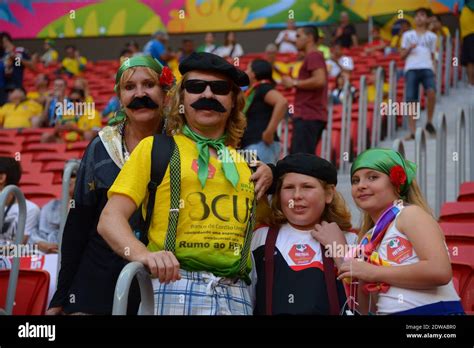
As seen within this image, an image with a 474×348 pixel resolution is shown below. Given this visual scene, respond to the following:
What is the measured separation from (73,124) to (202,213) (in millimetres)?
7530

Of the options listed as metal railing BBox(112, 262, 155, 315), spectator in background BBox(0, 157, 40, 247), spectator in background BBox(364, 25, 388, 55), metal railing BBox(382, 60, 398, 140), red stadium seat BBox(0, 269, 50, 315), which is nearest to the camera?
metal railing BBox(112, 262, 155, 315)

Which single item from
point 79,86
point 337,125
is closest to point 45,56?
point 79,86

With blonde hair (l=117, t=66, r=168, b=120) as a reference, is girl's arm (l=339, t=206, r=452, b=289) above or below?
below

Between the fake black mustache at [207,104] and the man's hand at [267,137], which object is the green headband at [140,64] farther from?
the man's hand at [267,137]

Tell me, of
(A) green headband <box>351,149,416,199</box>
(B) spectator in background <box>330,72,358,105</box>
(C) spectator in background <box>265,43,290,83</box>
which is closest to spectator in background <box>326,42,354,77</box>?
(C) spectator in background <box>265,43,290,83</box>

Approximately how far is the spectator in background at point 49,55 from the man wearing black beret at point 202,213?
14.5 meters

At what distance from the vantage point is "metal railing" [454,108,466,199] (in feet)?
21.2

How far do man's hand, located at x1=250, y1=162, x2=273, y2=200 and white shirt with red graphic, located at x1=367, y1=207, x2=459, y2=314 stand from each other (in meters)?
0.44

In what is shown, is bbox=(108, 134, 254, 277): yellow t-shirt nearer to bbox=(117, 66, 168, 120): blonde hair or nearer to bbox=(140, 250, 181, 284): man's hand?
bbox=(140, 250, 181, 284): man's hand

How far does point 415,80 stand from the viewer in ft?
30.2

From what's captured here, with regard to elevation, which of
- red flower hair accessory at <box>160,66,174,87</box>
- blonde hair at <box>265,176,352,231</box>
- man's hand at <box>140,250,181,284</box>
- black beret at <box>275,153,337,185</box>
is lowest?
man's hand at <box>140,250,181,284</box>

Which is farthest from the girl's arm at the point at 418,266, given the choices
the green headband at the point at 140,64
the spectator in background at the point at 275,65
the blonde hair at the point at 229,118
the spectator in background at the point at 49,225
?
the spectator in background at the point at 275,65

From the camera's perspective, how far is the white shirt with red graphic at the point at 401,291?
10.5 ft

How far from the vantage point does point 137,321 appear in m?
3.02
